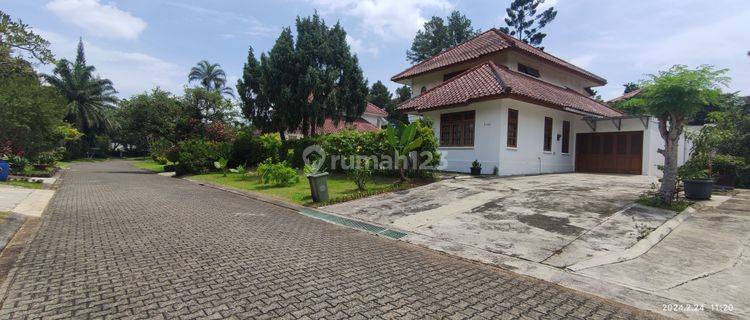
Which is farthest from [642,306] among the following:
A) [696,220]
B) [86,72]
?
[86,72]

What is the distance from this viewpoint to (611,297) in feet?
14.5

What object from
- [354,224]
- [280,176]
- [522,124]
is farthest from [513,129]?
[280,176]

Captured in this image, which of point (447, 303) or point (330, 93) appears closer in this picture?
point (447, 303)

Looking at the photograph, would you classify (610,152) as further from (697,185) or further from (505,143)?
(697,185)

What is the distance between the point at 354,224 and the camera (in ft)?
29.0

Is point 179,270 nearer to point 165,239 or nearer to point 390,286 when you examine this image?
point 165,239

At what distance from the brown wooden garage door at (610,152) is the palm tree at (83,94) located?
53.9 metres

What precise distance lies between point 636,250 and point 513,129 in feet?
34.8

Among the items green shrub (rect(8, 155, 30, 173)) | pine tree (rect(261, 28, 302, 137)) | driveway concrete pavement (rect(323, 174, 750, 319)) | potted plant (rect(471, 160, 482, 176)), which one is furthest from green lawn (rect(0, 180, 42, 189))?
potted plant (rect(471, 160, 482, 176))

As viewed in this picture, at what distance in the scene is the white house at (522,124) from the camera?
15812mm

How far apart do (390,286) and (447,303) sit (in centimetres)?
77

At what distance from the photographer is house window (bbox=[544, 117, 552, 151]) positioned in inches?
713

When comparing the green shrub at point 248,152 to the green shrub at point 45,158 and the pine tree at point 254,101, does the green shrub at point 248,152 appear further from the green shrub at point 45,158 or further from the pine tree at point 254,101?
the green shrub at point 45,158

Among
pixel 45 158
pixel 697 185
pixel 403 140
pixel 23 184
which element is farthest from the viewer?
pixel 45 158
